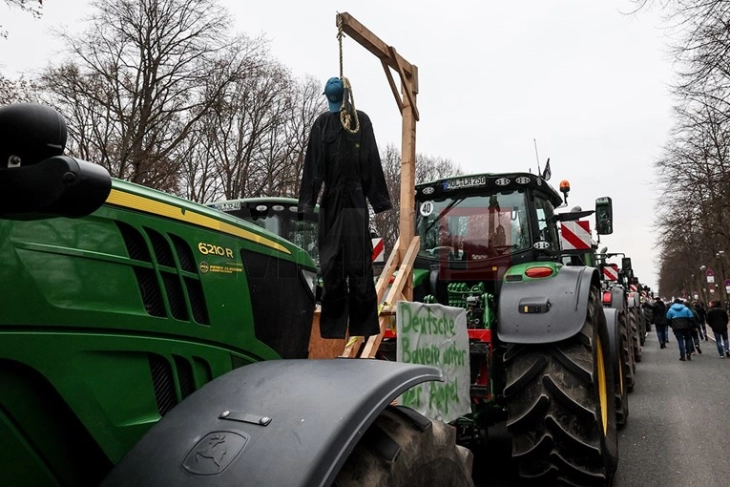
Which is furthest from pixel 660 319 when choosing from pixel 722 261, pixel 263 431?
pixel 722 261

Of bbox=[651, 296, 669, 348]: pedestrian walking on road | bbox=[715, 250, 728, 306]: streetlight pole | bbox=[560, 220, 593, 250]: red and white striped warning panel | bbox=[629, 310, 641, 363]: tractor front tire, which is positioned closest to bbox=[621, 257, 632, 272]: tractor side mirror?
A: bbox=[651, 296, 669, 348]: pedestrian walking on road

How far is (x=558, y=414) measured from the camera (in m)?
4.32

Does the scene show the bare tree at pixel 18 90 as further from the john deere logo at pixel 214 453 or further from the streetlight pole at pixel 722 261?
the streetlight pole at pixel 722 261

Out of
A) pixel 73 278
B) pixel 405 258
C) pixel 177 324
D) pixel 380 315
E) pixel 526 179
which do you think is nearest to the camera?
pixel 73 278

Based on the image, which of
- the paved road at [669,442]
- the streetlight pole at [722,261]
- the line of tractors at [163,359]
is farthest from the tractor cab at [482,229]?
the streetlight pole at [722,261]

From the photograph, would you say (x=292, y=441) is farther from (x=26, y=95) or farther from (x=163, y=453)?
(x=26, y=95)

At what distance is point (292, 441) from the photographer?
1.64 m

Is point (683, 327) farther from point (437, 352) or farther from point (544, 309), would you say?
point (437, 352)

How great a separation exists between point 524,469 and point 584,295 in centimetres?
144

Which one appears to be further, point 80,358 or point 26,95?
point 26,95

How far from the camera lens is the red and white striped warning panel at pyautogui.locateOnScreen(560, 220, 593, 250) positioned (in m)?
6.12

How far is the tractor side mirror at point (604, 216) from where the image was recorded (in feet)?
20.9

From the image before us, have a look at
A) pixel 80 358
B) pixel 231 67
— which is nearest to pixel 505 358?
pixel 80 358

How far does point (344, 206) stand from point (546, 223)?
3.26 meters
